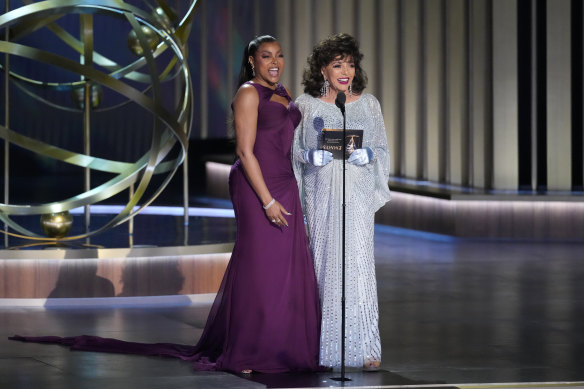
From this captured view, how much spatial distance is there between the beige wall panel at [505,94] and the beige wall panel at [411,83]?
147cm

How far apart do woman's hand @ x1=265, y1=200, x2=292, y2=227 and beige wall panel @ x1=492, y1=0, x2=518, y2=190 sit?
6190 millimetres

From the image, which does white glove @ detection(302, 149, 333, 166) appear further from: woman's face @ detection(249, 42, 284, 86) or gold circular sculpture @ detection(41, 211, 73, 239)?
gold circular sculpture @ detection(41, 211, 73, 239)

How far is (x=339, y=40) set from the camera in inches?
197

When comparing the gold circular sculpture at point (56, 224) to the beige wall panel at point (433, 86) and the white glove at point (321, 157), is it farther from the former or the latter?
the beige wall panel at point (433, 86)

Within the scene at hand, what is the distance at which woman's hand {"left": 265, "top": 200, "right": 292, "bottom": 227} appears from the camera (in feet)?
16.3

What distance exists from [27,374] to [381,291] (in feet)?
10.2

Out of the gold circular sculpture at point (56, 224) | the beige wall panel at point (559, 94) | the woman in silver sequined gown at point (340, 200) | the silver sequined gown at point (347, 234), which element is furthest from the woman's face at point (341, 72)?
the beige wall panel at point (559, 94)

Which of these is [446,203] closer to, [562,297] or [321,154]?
[562,297]

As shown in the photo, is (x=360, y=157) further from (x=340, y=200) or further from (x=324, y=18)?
(x=324, y=18)

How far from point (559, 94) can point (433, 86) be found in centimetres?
156

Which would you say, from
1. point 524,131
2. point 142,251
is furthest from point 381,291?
point 524,131

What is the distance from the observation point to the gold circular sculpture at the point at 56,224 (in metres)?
7.28

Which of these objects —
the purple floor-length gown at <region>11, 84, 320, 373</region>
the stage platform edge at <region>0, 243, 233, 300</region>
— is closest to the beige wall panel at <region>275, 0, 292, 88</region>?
the stage platform edge at <region>0, 243, 233, 300</region>

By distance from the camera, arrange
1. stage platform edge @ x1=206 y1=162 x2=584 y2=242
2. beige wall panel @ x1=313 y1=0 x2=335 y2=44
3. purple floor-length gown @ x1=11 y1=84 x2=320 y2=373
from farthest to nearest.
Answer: beige wall panel @ x1=313 y1=0 x2=335 y2=44, stage platform edge @ x1=206 y1=162 x2=584 y2=242, purple floor-length gown @ x1=11 y1=84 x2=320 y2=373
